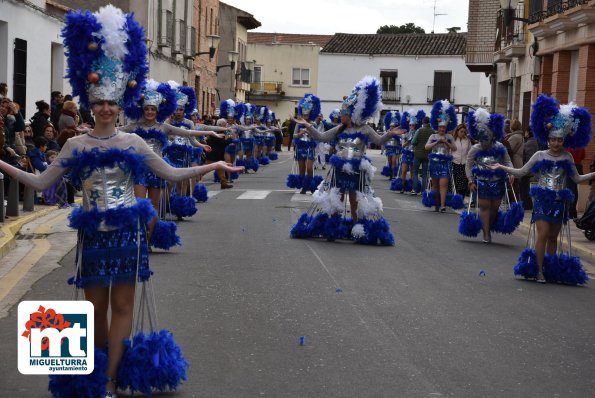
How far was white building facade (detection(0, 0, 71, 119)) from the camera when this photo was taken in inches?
948

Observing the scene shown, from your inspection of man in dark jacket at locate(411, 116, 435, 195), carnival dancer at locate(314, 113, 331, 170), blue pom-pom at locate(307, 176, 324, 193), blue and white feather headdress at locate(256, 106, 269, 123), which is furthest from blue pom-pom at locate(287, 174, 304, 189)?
blue and white feather headdress at locate(256, 106, 269, 123)

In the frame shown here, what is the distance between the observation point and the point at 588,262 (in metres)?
15.8

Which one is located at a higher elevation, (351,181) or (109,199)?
(109,199)

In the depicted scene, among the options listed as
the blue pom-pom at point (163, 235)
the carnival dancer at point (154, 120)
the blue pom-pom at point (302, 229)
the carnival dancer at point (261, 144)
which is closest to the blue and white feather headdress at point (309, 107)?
the blue pom-pom at point (302, 229)

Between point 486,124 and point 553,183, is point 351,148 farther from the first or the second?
point 553,183

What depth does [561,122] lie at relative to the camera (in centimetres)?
1252

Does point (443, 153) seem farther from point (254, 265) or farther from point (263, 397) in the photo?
point (263, 397)

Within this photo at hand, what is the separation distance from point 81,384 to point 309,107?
1915cm

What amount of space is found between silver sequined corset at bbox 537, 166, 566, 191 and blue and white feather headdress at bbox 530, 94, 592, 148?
411 millimetres

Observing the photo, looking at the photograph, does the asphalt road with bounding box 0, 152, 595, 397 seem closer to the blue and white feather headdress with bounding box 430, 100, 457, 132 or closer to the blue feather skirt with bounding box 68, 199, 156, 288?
the blue feather skirt with bounding box 68, 199, 156, 288

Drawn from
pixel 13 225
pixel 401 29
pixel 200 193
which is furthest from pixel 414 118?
pixel 401 29

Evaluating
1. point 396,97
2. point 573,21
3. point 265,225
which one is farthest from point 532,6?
point 396,97

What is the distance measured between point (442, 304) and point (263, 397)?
4034 mm

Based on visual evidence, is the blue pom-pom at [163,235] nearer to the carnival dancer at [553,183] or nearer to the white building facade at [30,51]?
the carnival dancer at [553,183]
